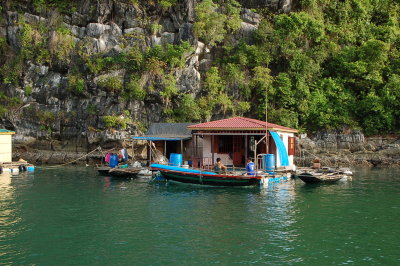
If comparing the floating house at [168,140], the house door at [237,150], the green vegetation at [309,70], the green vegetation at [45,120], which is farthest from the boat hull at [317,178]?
the green vegetation at [45,120]

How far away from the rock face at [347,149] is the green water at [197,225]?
13372mm

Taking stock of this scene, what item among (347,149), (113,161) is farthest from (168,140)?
(347,149)

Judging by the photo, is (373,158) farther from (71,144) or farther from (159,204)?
(71,144)

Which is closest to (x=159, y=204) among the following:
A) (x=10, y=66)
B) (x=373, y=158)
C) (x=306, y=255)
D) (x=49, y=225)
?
(x=49, y=225)

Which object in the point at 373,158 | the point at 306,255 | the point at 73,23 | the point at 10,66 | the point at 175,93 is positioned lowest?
the point at 306,255

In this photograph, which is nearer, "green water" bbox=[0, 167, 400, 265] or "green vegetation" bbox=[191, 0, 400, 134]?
"green water" bbox=[0, 167, 400, 265]

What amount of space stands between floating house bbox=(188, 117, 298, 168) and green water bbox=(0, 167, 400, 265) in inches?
192

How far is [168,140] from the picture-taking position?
34625mm

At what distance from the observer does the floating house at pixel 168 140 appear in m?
33.7

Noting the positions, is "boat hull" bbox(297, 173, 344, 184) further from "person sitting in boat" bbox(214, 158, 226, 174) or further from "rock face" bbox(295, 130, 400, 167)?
"rock face" bbox(295, 130, 400, 167)

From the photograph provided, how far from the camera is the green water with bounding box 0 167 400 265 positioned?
A: 12.3 metres

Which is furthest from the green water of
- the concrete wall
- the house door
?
the concrete wall

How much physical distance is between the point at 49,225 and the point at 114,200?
5.59 m

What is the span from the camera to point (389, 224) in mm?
16219
